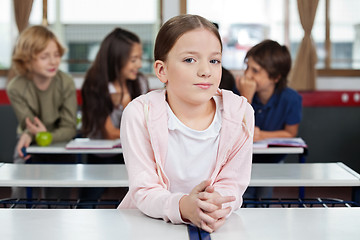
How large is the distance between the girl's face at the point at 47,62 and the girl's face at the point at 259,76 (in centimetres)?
115

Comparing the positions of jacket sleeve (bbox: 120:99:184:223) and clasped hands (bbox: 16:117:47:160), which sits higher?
jacket sleeve (bbox: 120:99:184:223)

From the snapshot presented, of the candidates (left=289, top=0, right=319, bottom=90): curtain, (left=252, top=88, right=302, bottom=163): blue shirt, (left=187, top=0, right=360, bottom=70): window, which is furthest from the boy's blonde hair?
(left=289, top=0, right=319, bottom=90): curtain

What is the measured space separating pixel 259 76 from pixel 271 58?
13 cm

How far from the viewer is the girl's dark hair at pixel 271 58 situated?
3229 millimetres

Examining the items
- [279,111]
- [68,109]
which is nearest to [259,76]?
[279,111]

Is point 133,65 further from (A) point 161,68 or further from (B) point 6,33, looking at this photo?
(B) point 6,33

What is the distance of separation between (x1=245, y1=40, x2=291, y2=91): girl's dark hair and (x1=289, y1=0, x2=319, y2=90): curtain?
6.21 ft

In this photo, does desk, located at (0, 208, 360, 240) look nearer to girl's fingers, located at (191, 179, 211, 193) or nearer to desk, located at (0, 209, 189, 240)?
desk, located at (0, 209, 189, 240)

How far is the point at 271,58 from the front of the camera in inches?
127

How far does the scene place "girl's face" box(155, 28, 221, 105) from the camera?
137 centimetres

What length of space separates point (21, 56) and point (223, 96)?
206 centimetres

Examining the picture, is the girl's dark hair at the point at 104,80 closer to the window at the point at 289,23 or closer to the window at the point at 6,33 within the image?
the window at the point at 289,23

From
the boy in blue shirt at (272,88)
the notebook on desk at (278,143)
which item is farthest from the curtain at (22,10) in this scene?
the notebook on desk at (278,143)

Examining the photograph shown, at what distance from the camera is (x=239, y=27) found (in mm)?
5434
